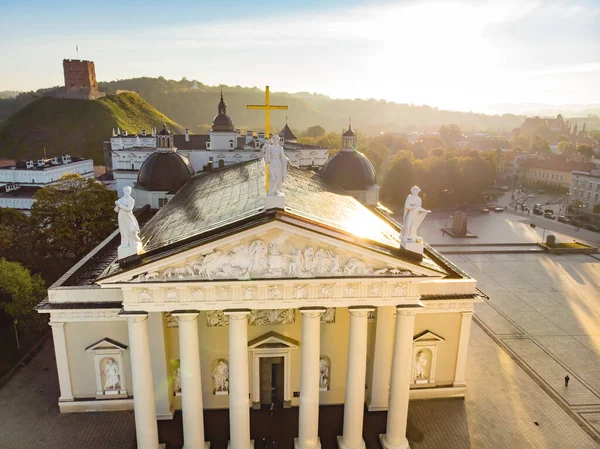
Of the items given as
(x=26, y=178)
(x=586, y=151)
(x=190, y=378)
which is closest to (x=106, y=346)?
(x=190, y=378)

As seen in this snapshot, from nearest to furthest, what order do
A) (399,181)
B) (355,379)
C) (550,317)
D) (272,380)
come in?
(355,379) < (272,380) < (550,317) < (399,181)

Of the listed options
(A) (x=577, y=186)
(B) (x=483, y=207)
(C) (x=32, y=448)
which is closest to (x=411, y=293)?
(C) (x=32, y=448)

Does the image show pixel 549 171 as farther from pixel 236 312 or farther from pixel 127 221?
pixel 127 221

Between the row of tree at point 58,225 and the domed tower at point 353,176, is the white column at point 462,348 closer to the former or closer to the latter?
the domed tower at point 353,176

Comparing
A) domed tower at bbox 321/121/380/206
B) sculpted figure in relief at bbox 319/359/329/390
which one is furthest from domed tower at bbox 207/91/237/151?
sculpted figure in relief at bbox 319/359/329/390

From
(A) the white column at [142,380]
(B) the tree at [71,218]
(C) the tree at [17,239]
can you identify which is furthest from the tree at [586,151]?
(A) the white column at [142,380]

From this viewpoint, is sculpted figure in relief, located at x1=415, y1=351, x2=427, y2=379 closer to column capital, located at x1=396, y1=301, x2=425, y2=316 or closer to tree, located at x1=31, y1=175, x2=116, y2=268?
column capital, located at x1=396, y1=301, x2=425, y2=316
